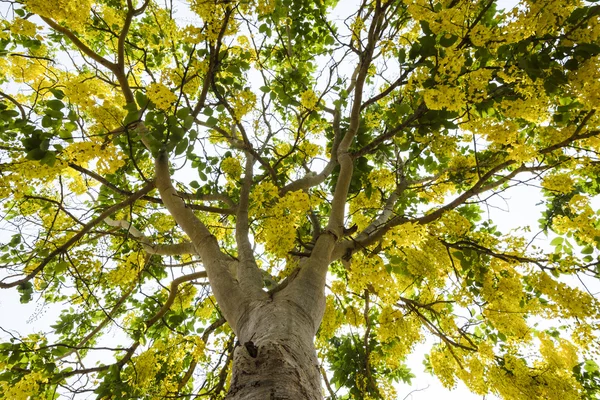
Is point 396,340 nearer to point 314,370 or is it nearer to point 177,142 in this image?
point 314,370

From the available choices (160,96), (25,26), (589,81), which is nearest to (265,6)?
(160,96)

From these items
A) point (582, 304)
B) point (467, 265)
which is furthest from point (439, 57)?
point (582, 304)

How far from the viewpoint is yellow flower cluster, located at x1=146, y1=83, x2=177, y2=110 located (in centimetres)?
206

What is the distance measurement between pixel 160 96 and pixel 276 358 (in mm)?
1653

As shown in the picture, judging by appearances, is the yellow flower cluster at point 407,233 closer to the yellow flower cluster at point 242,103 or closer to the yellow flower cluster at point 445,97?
the yellow flower cluster at point 445,97

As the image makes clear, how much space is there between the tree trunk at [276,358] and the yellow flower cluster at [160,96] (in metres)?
1.33

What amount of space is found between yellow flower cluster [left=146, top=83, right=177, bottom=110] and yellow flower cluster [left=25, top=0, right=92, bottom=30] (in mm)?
990

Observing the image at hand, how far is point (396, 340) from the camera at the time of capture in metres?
3.60

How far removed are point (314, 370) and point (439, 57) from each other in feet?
6.73

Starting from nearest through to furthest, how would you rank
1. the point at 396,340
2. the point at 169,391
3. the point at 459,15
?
1. the point at 459,15
2. the point at 169,391
3. the point at 396,340

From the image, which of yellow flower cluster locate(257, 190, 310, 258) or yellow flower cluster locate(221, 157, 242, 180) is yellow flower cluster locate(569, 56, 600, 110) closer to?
yellow flower cluster locate(257, 190, 310, 258)

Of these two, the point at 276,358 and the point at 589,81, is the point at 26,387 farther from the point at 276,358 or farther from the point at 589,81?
the point at 589,81

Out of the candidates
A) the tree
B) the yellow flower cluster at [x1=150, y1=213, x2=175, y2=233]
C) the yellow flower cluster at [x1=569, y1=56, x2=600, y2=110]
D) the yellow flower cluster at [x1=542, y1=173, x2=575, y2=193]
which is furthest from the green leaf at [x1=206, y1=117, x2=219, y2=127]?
the yellow flower cluster at [x1=542, y1=173, x2=575, y2=193]

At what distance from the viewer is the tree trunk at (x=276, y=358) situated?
1183 mm
